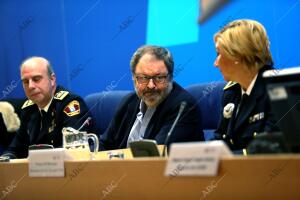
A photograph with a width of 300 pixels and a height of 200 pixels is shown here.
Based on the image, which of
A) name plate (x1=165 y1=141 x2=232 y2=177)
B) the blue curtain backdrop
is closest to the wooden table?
name plate (x1=165 y1=141 x2=232 y2=177)

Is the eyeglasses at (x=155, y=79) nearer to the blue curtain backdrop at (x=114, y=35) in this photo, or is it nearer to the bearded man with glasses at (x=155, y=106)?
the bearded man with glasses at (x=155, y=106)

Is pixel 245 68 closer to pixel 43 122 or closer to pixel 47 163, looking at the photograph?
pixel 47 163

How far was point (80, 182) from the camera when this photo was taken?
1.09 metres

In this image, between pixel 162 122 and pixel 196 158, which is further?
pixel 162 122

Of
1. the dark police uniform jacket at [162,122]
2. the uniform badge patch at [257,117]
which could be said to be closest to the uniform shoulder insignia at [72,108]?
the dark police uniform jacket at [162,122]

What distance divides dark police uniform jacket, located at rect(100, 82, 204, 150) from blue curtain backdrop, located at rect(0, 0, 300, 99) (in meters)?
0.60

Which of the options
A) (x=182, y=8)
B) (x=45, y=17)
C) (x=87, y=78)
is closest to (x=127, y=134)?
(x=182, y=8)

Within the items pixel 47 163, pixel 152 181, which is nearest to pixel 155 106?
pixel 47 163

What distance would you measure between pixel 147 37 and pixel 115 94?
52 cm

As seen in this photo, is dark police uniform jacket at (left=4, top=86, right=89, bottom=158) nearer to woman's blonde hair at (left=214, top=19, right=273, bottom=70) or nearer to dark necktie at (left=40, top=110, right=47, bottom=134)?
dark necktie at (left=40, top=110, right=47, bottom=134)

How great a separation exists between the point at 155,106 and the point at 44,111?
773 millimetres

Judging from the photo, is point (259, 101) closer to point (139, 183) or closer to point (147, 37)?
point (139, 183)

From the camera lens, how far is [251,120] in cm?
168

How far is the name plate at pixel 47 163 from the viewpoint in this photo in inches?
43.7
